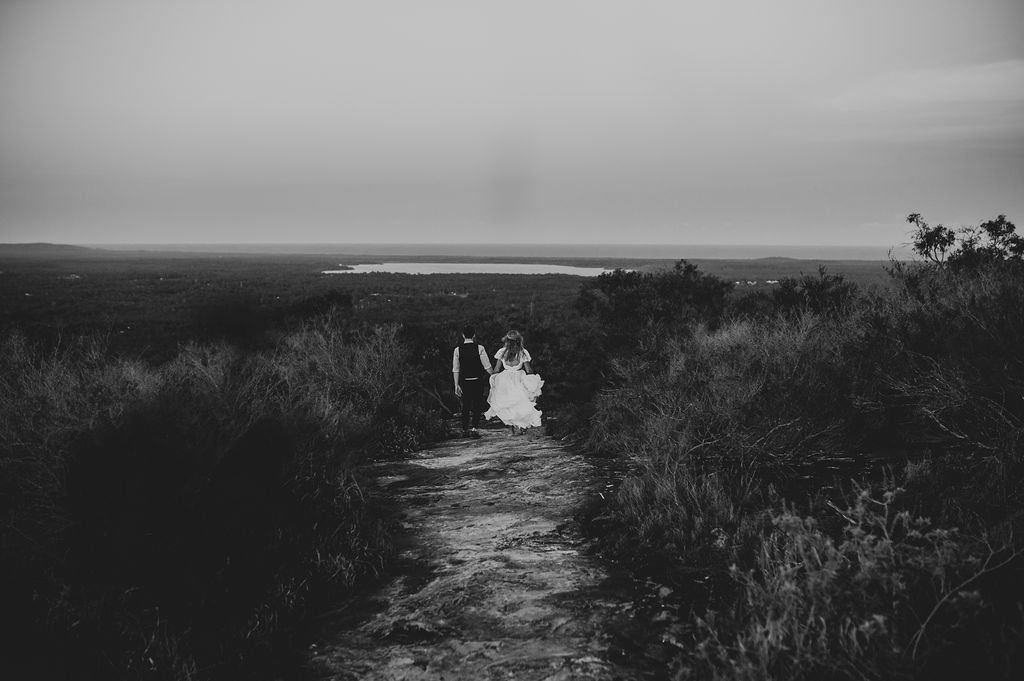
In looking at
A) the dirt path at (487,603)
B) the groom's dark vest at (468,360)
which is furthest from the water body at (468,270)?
the dirt path at (487,603)

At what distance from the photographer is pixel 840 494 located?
169 inches

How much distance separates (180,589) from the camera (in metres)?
3.78

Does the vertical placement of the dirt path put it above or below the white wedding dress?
below

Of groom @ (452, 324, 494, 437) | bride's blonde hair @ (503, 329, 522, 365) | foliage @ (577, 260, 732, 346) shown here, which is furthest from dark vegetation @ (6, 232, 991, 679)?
foliage @ (577, 260, 732, 346)

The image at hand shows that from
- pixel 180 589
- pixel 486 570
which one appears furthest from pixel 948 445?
pixel 180 589

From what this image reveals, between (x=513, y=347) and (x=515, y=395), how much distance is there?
817mm

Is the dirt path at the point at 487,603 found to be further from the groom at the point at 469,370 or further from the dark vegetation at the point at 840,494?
the groom at the point at 469,370

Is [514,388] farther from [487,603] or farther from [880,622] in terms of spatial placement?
[880,622]

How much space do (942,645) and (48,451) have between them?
5897 millimetres

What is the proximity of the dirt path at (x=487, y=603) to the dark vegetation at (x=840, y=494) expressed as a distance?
401 mm

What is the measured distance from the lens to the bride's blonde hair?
384 inches

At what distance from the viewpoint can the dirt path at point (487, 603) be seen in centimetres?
330

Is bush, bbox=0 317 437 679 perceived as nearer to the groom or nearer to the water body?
the groom

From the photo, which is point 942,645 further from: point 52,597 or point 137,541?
point 52,597
